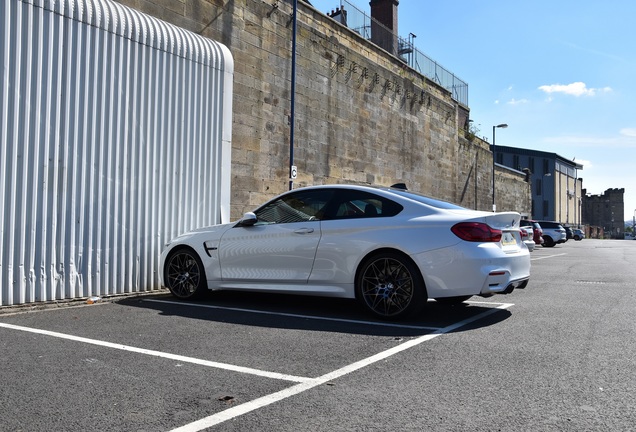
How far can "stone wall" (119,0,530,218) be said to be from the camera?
41.0 ft

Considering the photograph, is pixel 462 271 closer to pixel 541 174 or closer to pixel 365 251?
pixel 365 251

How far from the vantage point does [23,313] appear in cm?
673

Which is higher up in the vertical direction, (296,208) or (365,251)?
(296,208)

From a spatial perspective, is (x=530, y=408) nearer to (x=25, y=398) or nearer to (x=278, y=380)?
(x=278, y=380)

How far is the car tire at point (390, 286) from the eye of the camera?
6102 mm

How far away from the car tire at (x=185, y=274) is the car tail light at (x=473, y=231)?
3521 millimetres

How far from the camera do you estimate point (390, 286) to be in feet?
20.6

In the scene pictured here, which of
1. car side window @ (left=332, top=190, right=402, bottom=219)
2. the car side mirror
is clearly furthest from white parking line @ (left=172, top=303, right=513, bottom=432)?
the car side mirror

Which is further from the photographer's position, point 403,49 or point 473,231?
point 403,49

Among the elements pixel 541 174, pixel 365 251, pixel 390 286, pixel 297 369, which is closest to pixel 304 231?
pixel 365 251

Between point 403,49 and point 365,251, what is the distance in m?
17.6

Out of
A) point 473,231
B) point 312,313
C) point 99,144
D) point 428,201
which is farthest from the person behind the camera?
point 99,144

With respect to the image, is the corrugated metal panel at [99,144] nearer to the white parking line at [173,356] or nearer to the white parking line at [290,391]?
the white parking line at [173,356]

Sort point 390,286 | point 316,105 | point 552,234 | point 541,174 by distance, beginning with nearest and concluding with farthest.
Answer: point 390,286
point 316,105
point 552,234
point 541,174
